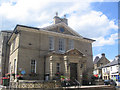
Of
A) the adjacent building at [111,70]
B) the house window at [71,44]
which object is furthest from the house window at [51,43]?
the adjacent building at [111,70]

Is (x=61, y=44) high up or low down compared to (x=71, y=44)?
down

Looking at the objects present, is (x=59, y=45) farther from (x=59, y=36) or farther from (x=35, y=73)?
(x=35, y=73)

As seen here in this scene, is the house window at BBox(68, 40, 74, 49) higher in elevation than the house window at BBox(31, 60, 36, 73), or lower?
higher

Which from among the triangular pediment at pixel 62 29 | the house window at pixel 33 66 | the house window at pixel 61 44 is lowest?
the house window at pixel 33 66

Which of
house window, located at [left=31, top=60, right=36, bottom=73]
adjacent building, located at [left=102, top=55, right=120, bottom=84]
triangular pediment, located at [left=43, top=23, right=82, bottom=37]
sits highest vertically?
triangular pediment, located at [left=43, top=23, right=82, bottom=37]

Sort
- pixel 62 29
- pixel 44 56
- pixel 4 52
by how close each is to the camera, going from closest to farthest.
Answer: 1. pixel 44 56
2. pixel 62 29
3. pixel 4 52

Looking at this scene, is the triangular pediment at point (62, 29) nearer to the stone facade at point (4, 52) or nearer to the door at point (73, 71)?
the door at point (73, 71)

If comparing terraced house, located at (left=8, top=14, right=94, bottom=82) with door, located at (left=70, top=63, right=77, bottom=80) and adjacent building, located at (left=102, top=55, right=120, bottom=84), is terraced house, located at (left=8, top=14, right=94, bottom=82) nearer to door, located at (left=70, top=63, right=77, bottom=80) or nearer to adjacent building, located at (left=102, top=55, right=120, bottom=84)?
door, located at (left=70, top=63, right=77, bottom=80)

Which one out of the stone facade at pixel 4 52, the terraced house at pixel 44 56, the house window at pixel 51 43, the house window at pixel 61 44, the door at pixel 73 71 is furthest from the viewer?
the stone facade at pixel 4 52

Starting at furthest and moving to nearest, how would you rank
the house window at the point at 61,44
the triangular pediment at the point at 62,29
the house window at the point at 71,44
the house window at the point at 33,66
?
the house window at the point at 71,44 < the house window at the point at 61,44 < the triangular pediment at the point at 62,29 < the house window at the point at 33,66

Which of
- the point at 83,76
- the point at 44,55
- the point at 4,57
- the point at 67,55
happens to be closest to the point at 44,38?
the point at 44,55

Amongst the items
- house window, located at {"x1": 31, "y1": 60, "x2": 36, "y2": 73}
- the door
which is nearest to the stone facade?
house window, located at {"x1": 31, "y1": 60, "x2": 36, "y2": 73}

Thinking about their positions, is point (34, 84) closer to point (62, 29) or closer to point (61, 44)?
point (61, 44)

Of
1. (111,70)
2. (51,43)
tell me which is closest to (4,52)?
(51,43)
